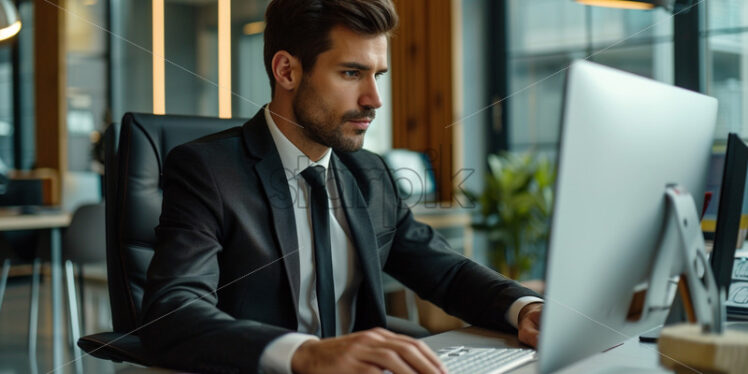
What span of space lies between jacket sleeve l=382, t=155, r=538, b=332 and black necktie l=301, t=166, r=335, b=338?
19cm

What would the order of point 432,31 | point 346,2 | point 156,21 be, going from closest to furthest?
point 346,2 → point 156,21 → point 432,31

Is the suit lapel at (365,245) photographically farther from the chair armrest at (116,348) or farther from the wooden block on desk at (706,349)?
the wooden block on desk at (706,349)

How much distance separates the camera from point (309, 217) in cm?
112

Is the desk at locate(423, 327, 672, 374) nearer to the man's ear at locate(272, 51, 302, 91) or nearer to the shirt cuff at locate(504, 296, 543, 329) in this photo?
the shirt cuff at locate(504, 296, 543, 329)

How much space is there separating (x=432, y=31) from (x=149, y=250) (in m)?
3.27

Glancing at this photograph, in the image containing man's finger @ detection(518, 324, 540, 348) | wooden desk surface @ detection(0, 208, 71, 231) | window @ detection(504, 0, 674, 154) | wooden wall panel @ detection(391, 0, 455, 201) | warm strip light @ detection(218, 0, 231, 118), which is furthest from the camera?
wooden wall panel @ detection(391, 0, 455, 201)

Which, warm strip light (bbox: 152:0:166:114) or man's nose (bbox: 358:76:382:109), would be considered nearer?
man's nose (bbox: 358:76:382:109)

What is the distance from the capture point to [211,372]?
0.74m

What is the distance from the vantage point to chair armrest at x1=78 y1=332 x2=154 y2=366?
3.14ft

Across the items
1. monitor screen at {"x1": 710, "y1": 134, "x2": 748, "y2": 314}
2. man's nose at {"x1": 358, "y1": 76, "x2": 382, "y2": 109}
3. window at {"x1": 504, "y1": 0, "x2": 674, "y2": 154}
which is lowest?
monitor screen at {"x1": 710, "y1": 134, "x2": 748, "y2": 314}

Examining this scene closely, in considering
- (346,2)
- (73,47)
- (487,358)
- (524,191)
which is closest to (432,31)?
(524,191)

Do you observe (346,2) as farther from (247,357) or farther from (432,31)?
(432,31)

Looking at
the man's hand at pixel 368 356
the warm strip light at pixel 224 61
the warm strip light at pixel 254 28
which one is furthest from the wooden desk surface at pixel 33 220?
the man's hand at pixel 368 356

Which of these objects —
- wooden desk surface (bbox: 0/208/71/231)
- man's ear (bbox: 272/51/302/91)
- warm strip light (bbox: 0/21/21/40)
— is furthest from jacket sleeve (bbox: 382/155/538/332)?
wooden desk surface (bbox: 0/208/71/231)
